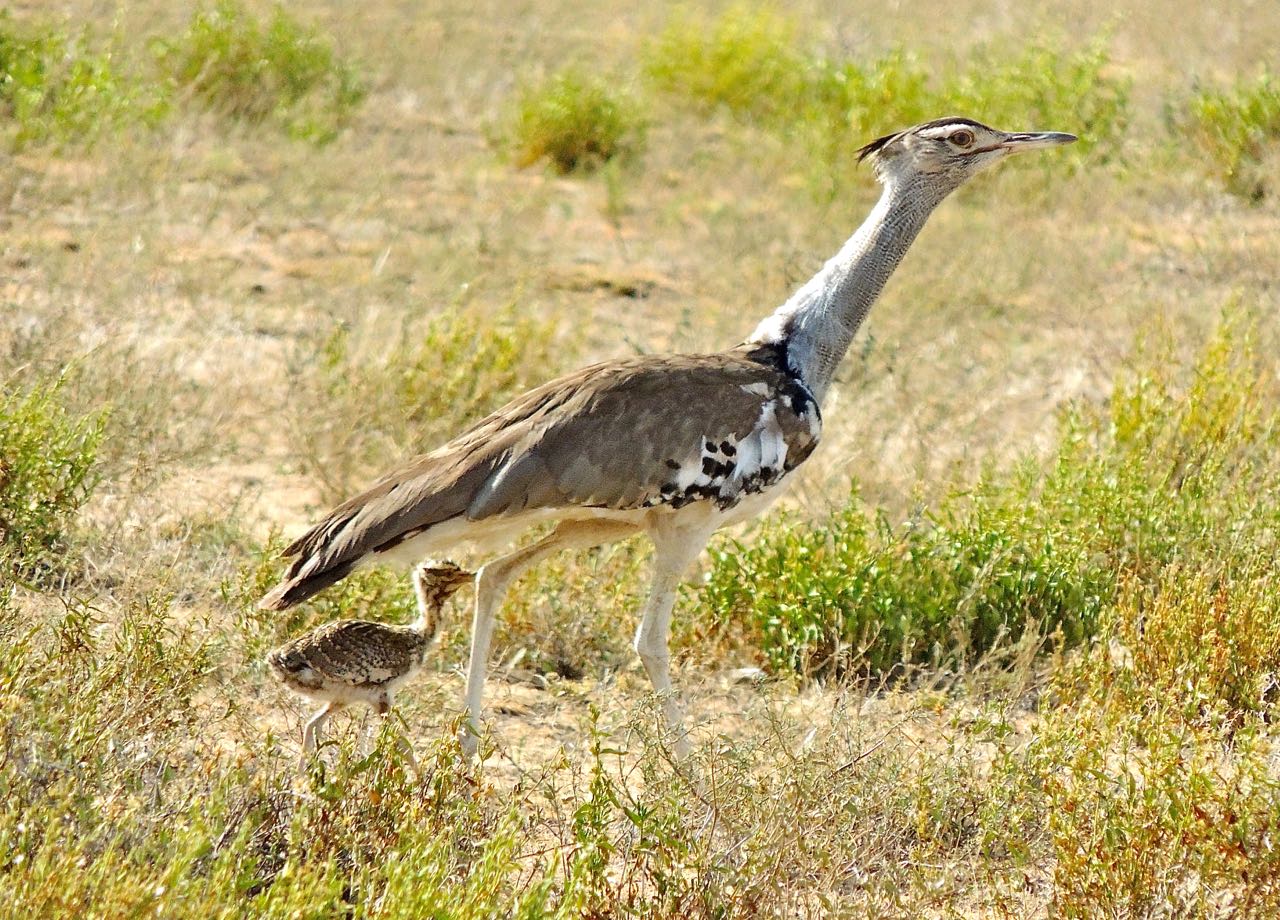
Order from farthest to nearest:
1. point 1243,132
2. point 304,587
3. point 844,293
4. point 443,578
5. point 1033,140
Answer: point 1243,132
point 1033,140
point 844,293
point 443,578
point 304,587

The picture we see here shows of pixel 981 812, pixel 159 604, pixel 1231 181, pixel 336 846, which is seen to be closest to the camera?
pixel 336 846

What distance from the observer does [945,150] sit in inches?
179

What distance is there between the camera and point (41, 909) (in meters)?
2.46

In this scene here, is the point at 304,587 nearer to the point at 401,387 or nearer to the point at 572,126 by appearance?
the point at 401,387

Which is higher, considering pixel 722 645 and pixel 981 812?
pixel 981 812

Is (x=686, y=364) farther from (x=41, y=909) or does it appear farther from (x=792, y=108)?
(x=792, y=108)

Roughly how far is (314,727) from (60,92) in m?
5.35

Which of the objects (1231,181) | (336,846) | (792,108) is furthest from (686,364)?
(792,108)

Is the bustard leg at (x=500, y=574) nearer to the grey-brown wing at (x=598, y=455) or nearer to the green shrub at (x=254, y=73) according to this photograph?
the grey-brown wing at (x=598, y=455)

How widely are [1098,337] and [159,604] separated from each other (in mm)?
4748

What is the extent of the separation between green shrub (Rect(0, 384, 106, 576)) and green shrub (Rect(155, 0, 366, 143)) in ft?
16.1

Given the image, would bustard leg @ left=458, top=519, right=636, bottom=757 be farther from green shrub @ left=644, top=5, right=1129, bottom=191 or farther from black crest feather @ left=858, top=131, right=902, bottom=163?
green shrub @ left=644, top=5, right=1129, bottom=191

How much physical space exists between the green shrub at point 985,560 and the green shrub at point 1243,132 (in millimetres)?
3978

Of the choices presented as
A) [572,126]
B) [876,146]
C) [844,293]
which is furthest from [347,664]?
[572,126]
